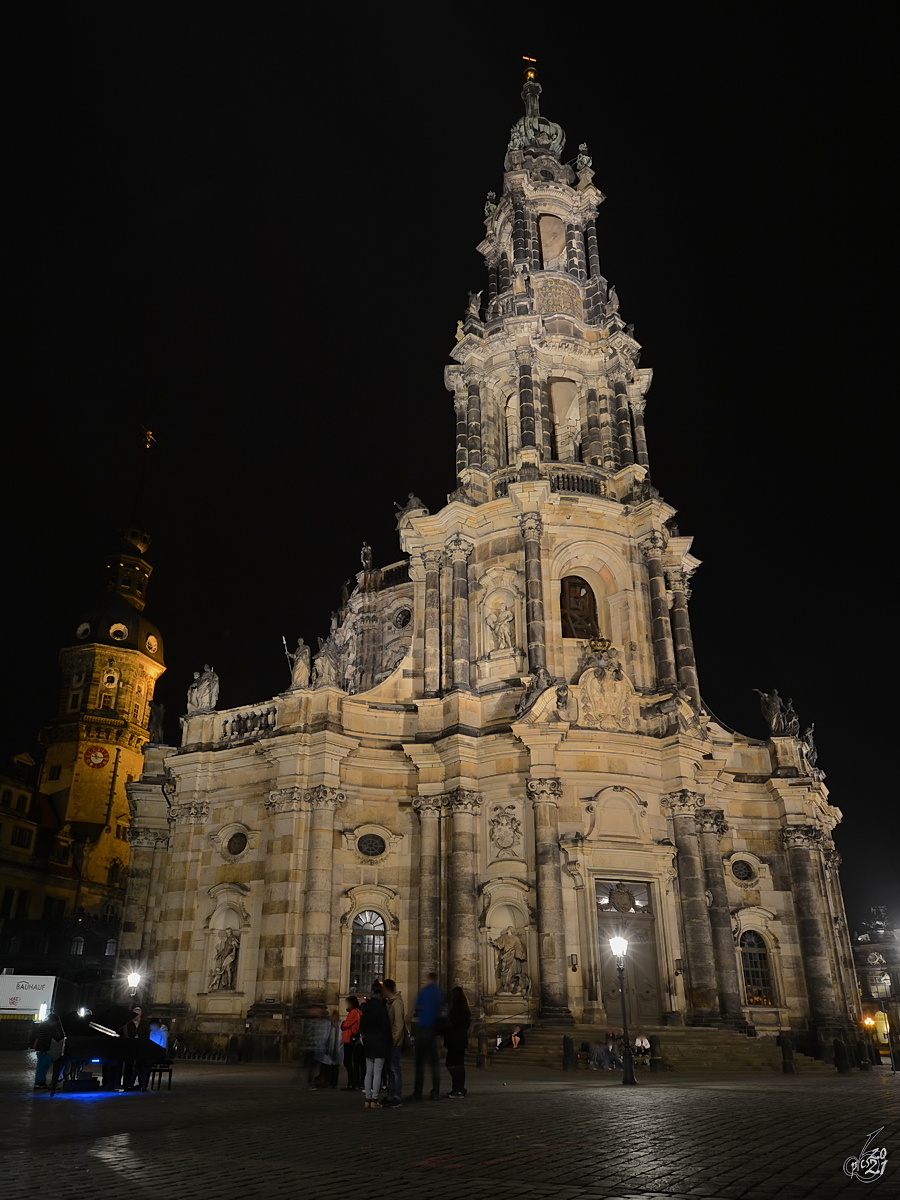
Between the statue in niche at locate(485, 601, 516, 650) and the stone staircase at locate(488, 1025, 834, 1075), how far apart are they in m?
13.6

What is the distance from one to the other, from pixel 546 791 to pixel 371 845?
22.7 feet

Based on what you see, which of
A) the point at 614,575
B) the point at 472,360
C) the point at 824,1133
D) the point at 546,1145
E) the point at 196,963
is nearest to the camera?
the point at 546,1145

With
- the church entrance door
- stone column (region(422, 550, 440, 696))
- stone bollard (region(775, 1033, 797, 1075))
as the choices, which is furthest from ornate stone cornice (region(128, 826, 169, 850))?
stone bollard (region(775, 1033, 797, 1075))

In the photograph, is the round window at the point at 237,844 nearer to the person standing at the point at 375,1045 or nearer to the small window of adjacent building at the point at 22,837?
the person standing at the point at 375,1045

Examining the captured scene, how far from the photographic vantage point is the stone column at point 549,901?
27.5m

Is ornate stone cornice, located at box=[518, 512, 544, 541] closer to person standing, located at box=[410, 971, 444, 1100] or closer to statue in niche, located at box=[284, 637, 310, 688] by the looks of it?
statue in niche, located at box=[284, 637, 310, 688]

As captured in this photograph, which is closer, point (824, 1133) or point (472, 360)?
point (824, 1133)

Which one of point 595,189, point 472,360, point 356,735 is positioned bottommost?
point 356,735

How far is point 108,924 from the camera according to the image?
6291 cm

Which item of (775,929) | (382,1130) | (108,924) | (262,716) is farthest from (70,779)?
(382,1130)

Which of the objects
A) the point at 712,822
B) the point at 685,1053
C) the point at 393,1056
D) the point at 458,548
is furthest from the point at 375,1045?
the point at 458,548

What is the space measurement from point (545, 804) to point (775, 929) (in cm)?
1114

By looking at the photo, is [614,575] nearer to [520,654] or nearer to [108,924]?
[520,654]

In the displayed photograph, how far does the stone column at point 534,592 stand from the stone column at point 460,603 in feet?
7.94
